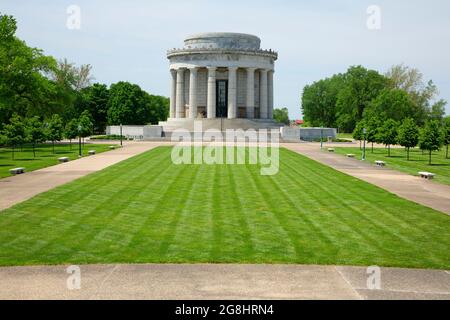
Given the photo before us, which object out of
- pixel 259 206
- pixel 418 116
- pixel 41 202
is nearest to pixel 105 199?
pixel 41 202

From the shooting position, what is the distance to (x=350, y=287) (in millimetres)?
12656

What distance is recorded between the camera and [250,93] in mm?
105062

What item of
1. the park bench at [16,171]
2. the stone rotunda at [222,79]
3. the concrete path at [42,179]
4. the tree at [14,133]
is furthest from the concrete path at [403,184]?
the stone rotunda at [222,79]

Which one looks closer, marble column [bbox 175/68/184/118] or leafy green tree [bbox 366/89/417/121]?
leafy green tree [bbox 366/89/417/121]

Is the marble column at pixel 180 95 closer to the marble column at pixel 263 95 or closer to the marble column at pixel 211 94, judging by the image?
the marble column at pixel 211 94

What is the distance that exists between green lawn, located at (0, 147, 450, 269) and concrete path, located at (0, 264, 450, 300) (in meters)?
0.71

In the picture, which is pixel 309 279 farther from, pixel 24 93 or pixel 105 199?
pixel 24 93

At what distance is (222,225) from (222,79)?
3550 inches

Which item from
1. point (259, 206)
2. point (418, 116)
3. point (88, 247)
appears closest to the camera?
point (88, 247)

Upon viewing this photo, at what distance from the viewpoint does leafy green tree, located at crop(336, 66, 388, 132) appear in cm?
12875

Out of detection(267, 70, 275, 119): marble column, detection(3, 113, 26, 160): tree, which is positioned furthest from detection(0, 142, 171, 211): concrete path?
detection(267, 70, 275, 119): marble column

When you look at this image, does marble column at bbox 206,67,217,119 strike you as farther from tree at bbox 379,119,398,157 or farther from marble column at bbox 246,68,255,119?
tree at bbox 379,119,398,157

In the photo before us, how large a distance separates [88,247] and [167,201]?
26.8 ft

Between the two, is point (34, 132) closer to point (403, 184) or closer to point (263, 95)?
point (403, 184)
